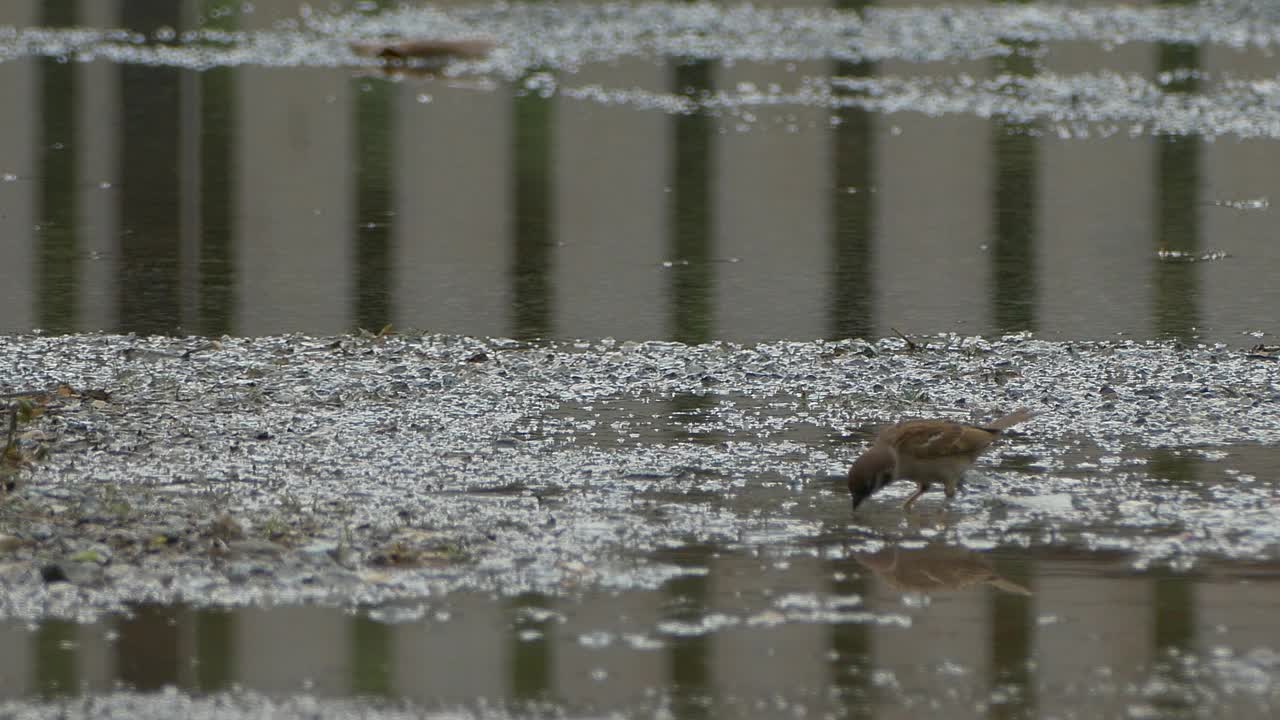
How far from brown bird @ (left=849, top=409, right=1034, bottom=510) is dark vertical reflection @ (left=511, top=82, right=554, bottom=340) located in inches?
109

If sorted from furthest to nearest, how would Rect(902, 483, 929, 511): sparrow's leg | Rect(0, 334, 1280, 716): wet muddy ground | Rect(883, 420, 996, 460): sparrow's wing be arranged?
Rect(902, 483, 929, 511): sparrow's leg, Rect(883, 420, 996, 460): sparrow's wing, Rect(0, 334, 1280, 716): wet muddy ground

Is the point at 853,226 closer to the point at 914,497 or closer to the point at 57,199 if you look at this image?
the point at 57,199

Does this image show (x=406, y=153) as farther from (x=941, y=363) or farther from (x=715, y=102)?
(x=941, y=363)

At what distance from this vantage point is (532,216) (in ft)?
40.8

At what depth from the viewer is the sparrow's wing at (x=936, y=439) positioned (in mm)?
6758

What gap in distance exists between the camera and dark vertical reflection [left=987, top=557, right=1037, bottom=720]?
4949mm

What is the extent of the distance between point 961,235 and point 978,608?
21.0 feet

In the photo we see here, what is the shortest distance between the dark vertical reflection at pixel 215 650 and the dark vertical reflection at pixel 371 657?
28cm

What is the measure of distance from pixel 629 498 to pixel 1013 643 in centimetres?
167

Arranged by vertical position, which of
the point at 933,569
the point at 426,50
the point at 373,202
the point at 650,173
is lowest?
the point at 933,569

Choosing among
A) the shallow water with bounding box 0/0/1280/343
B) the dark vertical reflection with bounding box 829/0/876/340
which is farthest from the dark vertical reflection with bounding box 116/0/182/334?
the dark vertical reflection with bounding box 829/0/876/340

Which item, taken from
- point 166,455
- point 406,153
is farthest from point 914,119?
point 166,455

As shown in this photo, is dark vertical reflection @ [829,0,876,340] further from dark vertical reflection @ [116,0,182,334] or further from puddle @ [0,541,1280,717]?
puddle @ [0,541,1280,717]

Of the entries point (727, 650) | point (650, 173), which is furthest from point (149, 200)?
point (727, 650)
